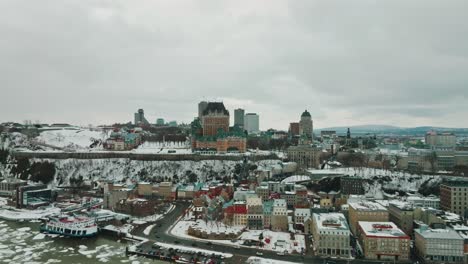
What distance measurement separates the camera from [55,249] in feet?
86.6

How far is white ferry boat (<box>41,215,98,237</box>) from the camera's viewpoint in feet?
97.9

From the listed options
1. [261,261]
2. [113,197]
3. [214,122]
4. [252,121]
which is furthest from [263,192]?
[252,121]

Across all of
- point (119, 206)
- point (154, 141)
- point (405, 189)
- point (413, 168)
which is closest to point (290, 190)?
point (405, 189)

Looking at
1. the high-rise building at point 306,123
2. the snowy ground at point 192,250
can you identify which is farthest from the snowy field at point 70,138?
the snowy ground at point 192,250

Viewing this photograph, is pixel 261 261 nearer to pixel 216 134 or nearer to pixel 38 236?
pixel 38 236

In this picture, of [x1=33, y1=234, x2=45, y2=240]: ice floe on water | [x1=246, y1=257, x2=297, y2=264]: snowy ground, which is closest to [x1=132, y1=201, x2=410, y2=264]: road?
[x1=246, y1=257, x2=297, y2=264]: snowy ground

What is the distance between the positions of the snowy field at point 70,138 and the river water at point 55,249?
41.2m

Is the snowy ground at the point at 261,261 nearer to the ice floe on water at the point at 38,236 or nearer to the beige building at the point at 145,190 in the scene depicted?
the ice floe on water at the point at 38,236

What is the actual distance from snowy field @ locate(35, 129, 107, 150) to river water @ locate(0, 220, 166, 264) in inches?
1623

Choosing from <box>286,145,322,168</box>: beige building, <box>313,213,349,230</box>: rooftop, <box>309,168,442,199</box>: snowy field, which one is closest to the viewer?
<box>313,213,349,230</box>: rooftop

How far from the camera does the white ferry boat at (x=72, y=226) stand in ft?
97.9

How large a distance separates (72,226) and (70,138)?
173ft

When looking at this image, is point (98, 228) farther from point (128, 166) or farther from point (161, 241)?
point (128, 166)

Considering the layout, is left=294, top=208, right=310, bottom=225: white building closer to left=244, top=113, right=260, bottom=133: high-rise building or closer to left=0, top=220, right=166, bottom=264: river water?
left=0, top=220, right=166, bottom=264: river water
